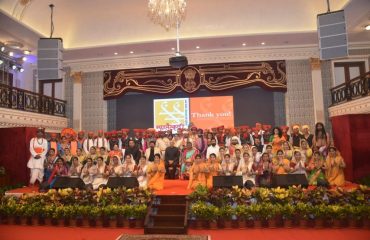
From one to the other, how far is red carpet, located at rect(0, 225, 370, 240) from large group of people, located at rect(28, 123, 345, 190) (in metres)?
1.52

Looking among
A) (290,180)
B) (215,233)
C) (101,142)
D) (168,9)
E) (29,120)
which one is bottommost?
(215,233)

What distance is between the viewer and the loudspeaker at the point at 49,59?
8.35 metres

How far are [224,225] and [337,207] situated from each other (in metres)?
1.82

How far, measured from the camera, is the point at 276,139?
8008mm

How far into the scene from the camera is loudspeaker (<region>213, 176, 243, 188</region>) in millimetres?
5812

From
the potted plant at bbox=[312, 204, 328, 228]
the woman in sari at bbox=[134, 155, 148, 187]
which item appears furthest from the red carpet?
the woman in sari at bbox=[134, 155, 148, 187]

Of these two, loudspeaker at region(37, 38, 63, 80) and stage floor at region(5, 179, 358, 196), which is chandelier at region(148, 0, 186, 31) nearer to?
stage floor at region(5, 179, 358, 196)

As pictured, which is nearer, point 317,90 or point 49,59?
point 49,59

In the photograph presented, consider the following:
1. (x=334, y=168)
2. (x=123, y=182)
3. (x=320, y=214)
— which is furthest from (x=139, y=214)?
(x=334, y=168)

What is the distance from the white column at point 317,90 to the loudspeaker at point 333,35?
3.33 m

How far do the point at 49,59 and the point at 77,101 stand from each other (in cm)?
288

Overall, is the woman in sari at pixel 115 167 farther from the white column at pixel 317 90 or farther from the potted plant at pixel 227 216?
the white column at pixel 317 90

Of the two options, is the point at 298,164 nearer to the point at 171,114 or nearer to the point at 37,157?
the point at 171,114

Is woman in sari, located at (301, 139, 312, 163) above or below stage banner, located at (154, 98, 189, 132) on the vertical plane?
below
